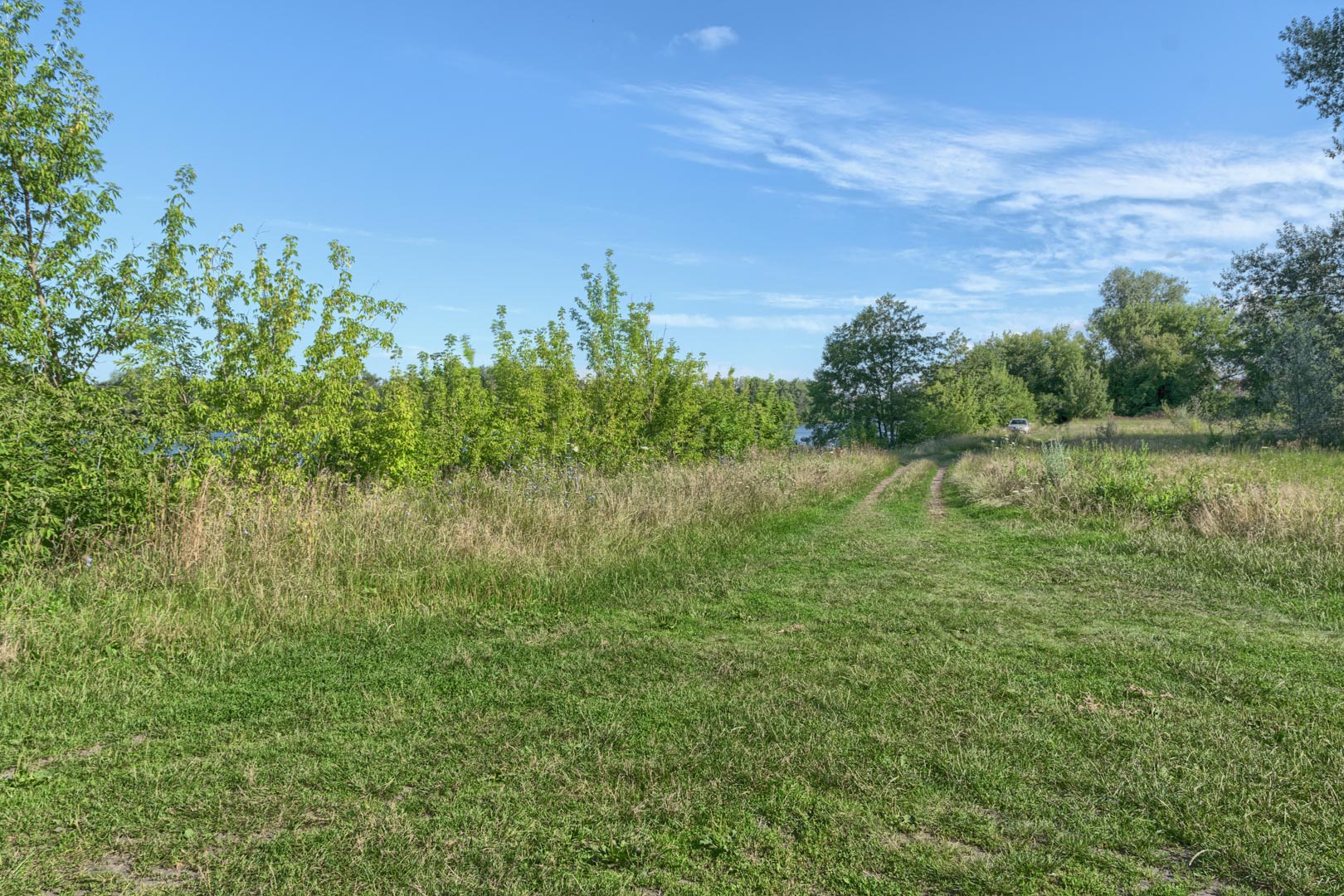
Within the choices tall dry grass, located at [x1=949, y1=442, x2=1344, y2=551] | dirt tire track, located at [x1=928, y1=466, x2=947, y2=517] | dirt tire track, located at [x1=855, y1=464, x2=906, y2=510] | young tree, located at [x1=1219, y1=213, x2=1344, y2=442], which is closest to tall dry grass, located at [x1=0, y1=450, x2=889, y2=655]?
dirt tire track, located at [x1=928, y1=466, x2=947, y2=517]

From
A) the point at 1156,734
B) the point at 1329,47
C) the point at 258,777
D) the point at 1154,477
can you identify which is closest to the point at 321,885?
the point at 258,777

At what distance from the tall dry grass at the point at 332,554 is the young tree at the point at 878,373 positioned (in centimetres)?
3260

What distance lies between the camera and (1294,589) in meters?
6.00

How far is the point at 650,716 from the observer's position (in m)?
3.73

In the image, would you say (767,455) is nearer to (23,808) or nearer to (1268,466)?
(1268,466)

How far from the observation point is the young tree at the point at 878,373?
39.8 m

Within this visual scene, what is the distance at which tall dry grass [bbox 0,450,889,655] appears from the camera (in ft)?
16.3

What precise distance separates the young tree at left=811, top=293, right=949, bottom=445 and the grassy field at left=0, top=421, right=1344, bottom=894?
32919 millimetres

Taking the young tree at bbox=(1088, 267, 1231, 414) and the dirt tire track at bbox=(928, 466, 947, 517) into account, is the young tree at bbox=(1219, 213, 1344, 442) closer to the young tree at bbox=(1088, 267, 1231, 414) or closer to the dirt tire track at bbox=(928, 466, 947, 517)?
the dirt tire track at bbox=(928, 466, 947, 517)

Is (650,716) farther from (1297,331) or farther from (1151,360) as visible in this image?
(1151,360)

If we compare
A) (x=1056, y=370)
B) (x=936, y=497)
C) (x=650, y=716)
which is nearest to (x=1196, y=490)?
(x=936, y=497)

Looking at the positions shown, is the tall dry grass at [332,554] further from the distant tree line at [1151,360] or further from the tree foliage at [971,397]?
the tree foliage at [971,397]

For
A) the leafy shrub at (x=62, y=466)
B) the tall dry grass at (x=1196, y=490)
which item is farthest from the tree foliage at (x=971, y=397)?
the leafy shrub at (x=62, y=466)

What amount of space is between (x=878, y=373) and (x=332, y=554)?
37.9 m
